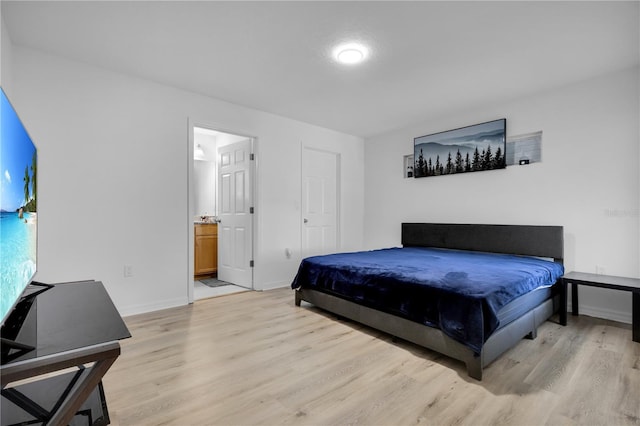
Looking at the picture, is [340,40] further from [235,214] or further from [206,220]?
[206,220]

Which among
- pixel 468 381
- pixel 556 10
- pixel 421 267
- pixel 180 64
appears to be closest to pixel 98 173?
pixel 180 64

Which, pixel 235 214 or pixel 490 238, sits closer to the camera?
pixel 490 238

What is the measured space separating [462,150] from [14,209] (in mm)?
4284

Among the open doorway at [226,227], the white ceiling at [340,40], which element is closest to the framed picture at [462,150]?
the white ceiling at [340,40]

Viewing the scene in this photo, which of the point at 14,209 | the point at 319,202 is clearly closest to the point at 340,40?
the point at 14,209

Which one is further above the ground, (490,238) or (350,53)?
(350,53)

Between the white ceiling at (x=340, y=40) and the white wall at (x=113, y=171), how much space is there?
0.21 m

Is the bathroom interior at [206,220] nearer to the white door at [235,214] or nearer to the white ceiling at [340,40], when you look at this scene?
the white door at [235,214]

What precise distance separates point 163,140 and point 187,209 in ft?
2.51

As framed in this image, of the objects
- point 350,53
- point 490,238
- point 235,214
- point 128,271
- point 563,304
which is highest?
point 350,53

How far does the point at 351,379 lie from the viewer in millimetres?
1913

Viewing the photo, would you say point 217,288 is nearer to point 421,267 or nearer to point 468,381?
point 421,267

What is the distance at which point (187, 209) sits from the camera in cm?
347

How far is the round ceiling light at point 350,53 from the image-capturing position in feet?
8.39
